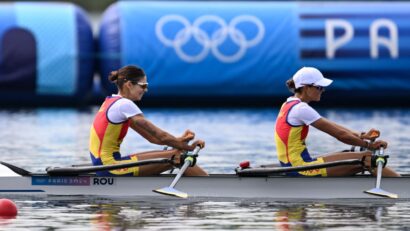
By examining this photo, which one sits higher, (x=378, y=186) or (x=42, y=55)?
(x=42, y=55)

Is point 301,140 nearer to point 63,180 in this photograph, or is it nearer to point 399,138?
point 63,180

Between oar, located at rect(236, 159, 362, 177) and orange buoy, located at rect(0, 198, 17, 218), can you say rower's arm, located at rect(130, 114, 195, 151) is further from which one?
orange buoy, located at rect(0, 198, 17, 218)

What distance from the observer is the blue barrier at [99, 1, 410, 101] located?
3544cm

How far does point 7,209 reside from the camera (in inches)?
545

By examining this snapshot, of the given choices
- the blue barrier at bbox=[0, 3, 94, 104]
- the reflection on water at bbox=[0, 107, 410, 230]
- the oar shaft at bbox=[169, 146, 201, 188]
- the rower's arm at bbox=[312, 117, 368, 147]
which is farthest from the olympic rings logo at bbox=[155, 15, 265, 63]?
the oar shaft at bbox=[169, 146, 201, 188]

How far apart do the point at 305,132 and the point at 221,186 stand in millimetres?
1260

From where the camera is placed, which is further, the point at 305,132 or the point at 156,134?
the point at 305,132

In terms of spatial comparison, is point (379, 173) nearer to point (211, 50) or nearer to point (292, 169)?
point (292, 169)

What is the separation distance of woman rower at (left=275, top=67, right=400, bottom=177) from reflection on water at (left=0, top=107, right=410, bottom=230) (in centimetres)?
54

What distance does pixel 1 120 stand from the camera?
31.9 meters

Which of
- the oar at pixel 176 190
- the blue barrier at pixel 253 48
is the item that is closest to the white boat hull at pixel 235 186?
the oar at pixel 176 190

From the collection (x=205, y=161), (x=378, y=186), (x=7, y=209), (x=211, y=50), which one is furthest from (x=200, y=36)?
(x=7, y=209)

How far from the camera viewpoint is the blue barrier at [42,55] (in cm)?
3484

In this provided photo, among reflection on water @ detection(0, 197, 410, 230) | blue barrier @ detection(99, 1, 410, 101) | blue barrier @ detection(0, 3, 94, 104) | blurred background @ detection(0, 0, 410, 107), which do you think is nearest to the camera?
reflection on water @ detection(0, 197, 410, 230)
